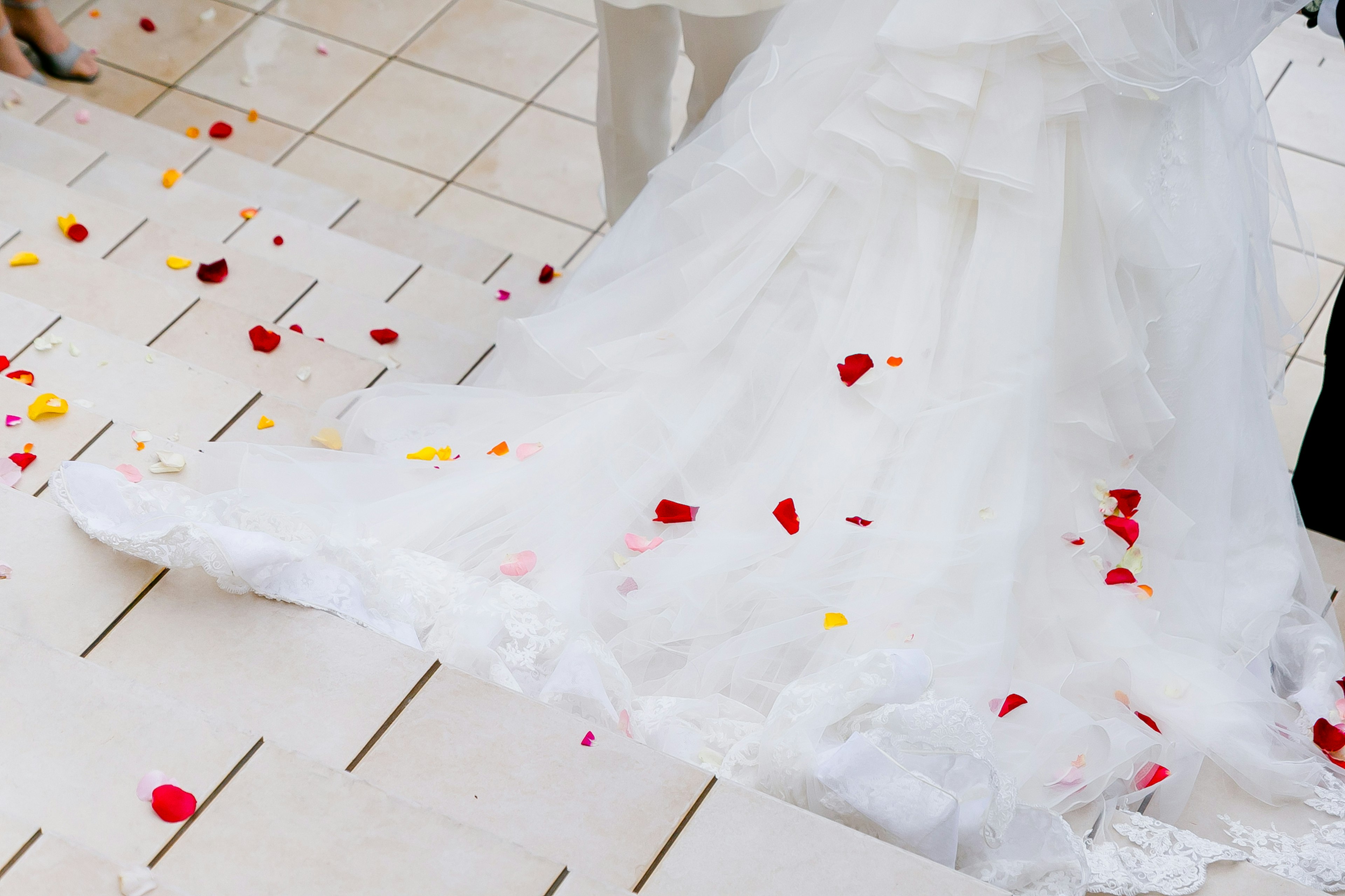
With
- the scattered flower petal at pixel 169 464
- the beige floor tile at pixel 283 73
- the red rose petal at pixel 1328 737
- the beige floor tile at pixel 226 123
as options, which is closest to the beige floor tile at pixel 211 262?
the scattered flower petal at pixel 169 464

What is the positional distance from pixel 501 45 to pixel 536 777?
2765mm

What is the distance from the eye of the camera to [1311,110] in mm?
3480

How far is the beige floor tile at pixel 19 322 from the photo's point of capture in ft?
6.57

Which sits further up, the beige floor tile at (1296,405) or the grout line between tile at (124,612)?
the grout line between tile at (124,612)

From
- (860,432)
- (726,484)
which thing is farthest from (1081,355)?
(726,484)

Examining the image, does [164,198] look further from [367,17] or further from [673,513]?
[673,513]

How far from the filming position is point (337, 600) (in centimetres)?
140

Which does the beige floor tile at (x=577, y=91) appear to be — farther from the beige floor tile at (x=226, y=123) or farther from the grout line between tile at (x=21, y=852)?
the grout line between tile at (x=21, y=852)

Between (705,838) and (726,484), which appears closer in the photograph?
(705,838)

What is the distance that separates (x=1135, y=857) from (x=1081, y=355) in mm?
651

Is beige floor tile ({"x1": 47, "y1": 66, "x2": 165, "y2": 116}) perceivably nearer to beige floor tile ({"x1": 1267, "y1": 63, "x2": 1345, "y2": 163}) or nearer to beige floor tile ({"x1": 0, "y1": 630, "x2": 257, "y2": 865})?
beige floor tile ({"x1": 0, "y1": 630, "x2": 257, "y2": 865})

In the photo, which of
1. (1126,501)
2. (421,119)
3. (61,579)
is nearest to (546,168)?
(421,119)

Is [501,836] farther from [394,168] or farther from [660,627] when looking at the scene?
[394,168]

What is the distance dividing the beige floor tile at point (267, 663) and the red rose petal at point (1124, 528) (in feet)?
3.15
